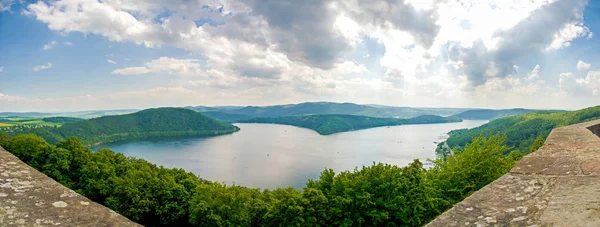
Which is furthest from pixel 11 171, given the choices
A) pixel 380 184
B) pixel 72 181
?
pixel 72 181

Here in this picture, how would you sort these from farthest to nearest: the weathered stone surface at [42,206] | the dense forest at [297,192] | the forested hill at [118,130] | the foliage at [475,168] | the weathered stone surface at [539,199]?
1. the forested hill at [118,130]
2. the dense forest at [297,192]
3. the foliage at [475,168]
4. the weathered stone surface at [42,206]
5. the weathered stone surface at [539,199]

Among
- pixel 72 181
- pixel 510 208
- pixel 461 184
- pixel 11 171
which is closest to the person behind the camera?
pixel 510 208

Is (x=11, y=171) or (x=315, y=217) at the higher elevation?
(x=11, y=171)

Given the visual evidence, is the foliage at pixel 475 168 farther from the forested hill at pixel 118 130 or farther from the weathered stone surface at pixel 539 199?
the forested hill at pixel 118 130

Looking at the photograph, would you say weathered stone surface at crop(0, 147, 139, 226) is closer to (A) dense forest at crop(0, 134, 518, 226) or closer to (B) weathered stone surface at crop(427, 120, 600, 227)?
(B) weathered stone surface at crop(427, 120, 600, 227)

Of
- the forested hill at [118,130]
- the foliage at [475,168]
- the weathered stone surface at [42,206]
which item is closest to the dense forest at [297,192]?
the foliage at [475,168]

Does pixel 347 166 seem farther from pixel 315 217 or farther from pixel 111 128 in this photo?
pixel 111 128
